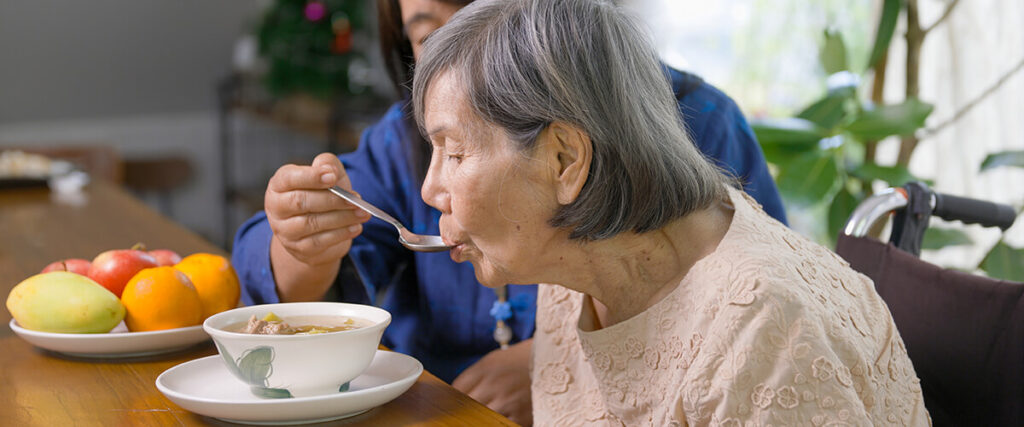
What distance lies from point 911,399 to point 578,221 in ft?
1.34

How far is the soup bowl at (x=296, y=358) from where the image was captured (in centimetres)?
84

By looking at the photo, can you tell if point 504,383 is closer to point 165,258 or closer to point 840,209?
point 165,258

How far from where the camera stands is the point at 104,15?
19.5 feet

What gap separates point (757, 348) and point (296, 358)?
42 centimetres

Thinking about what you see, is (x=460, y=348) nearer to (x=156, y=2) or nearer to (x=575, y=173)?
(x=575, y=173)

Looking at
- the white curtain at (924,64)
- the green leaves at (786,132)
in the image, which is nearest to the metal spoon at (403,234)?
the white curtain at (924,64)

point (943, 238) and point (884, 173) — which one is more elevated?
point (884, 173)

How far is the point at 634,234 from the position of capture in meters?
0.97

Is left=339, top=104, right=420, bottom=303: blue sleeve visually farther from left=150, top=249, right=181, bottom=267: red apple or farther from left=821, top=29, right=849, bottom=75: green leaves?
left=821, top=29, right=849, bottom=75: green leaves

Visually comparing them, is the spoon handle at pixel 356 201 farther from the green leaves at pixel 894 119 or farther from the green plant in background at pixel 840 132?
the green leaves at pixel 894 119

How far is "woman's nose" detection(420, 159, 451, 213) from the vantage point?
0.98m

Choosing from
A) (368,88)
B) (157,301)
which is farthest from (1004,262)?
(368,88)

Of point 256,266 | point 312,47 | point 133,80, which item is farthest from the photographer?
point 133,80

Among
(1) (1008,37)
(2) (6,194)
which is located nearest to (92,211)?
(2) (6,194)
